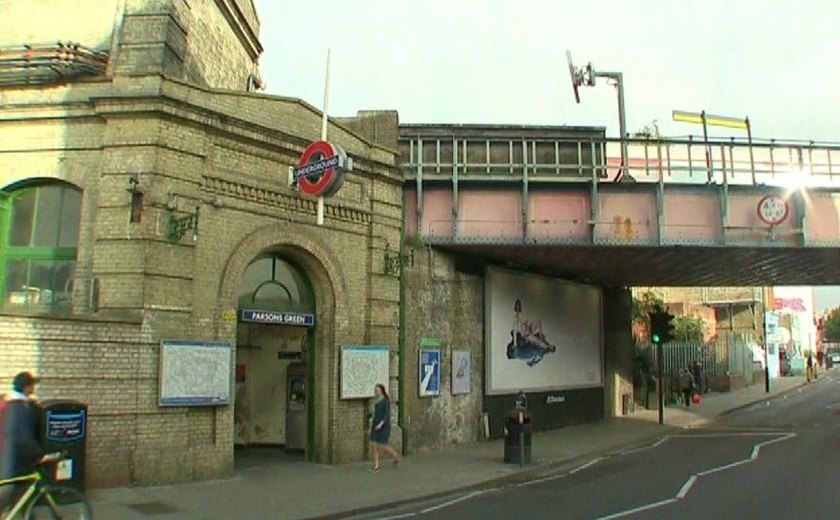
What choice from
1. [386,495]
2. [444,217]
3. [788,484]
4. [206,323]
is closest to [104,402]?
[206,323]

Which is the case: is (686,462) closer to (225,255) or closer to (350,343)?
(350,343)

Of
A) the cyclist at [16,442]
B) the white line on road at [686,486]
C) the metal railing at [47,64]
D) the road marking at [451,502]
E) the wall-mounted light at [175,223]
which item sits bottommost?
the road marking at [451,502]

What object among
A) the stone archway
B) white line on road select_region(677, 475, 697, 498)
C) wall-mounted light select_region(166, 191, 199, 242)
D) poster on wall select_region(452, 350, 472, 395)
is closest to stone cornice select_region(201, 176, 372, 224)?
the stone archway

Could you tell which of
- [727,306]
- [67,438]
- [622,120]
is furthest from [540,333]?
[727,306]

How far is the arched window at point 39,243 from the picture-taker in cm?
1362

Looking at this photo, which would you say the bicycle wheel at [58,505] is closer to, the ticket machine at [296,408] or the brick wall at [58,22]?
the ticket machine at [296,408]

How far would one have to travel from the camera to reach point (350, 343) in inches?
656

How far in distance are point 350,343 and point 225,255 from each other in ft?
11.9

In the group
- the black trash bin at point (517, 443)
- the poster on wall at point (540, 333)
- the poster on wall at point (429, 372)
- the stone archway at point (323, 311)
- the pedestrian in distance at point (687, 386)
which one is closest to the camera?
the stone archway at point (323, 311)

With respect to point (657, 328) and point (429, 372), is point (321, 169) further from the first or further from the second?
point (657, 328)

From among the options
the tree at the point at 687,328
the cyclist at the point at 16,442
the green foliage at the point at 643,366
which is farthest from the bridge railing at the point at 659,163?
Answer: the tree at the point at 687,328

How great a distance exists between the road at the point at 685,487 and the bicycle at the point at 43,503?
405 cm

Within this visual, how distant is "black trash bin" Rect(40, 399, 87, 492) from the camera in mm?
11047

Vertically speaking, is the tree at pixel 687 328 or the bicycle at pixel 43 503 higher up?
the tree at pixel 687 328
